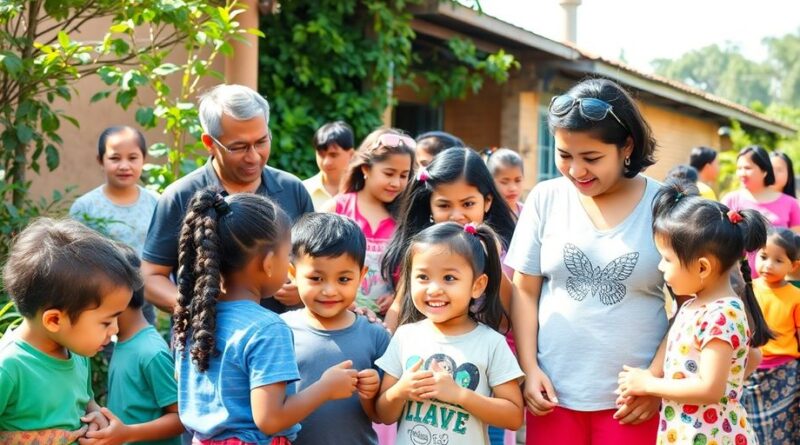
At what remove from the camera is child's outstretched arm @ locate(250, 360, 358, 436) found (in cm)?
262

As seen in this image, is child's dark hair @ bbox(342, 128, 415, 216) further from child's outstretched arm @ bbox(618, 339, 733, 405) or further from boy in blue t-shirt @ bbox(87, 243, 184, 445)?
child's outstretched arm @ bbox(618, 339, 733, 405)

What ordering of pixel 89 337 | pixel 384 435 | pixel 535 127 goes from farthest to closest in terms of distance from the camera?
pixel 535 127 → pixel 384 435 → pixel 89 337

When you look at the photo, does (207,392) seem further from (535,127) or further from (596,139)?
(535,127)

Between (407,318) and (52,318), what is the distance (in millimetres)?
1263

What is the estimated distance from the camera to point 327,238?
10.2 ft

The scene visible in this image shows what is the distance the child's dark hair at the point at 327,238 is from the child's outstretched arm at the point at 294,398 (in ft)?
1.29

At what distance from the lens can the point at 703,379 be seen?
2992 mm

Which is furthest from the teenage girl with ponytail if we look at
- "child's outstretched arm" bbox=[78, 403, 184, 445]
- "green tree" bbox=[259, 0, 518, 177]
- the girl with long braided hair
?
"green tree" bbox=[259, 0, 518, 177]

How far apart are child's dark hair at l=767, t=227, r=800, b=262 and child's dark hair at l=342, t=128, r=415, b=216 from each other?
2.51 metres

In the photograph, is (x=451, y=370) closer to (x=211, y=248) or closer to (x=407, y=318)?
(x=407, y=318)

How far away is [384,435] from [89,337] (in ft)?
4.79

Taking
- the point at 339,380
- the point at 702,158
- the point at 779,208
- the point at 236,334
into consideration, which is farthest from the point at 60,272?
the point at 702,158

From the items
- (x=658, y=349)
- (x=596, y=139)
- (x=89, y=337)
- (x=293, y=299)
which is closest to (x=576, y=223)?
(x=596, y=139)

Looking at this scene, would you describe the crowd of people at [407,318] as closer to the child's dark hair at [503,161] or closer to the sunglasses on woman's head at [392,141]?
the sunglasses on woman's head at [392,141]
